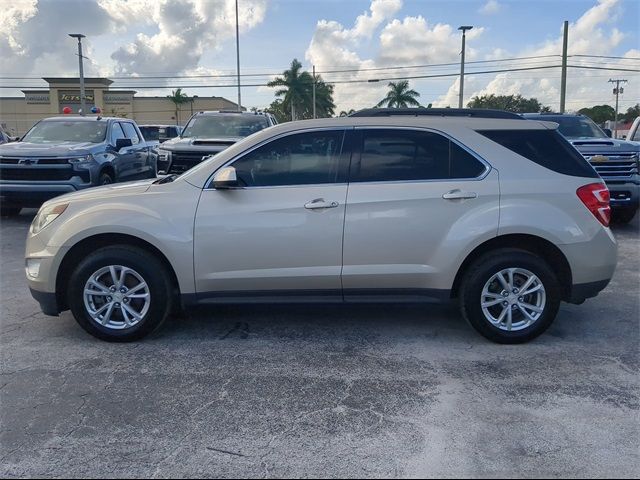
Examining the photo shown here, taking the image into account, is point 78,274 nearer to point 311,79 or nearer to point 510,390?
point 510,390

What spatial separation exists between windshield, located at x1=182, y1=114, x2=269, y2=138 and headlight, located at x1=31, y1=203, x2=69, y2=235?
6805mm

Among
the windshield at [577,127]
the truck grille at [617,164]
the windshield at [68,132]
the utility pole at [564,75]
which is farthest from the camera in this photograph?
the utility pole at [564,75]

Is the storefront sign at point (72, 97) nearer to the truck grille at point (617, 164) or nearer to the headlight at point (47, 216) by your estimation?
the truck grille at point (617, 164)

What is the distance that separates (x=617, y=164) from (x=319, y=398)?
8.32 meters

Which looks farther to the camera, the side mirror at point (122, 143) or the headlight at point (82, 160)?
the side mirror at point (122, 143)

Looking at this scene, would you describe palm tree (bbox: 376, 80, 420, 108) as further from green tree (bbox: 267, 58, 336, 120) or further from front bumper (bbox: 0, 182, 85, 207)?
front bumper (bbox: 0, 182, 85, 207)

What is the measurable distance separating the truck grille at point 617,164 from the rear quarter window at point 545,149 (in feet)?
19.0

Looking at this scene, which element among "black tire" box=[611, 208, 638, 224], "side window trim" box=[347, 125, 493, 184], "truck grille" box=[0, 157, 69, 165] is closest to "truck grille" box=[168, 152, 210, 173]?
"truck grille" box=[0, 157, 69, 165]

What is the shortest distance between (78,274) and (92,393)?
1130mm

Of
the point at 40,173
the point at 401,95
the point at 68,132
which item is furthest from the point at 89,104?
the point at 40,173

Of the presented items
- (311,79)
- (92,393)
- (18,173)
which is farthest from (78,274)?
(311,79)

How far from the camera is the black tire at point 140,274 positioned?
449 cm

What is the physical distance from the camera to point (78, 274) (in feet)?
14.8

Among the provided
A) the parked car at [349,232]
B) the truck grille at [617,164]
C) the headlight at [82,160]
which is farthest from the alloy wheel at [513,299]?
the headlight at [82,160]
